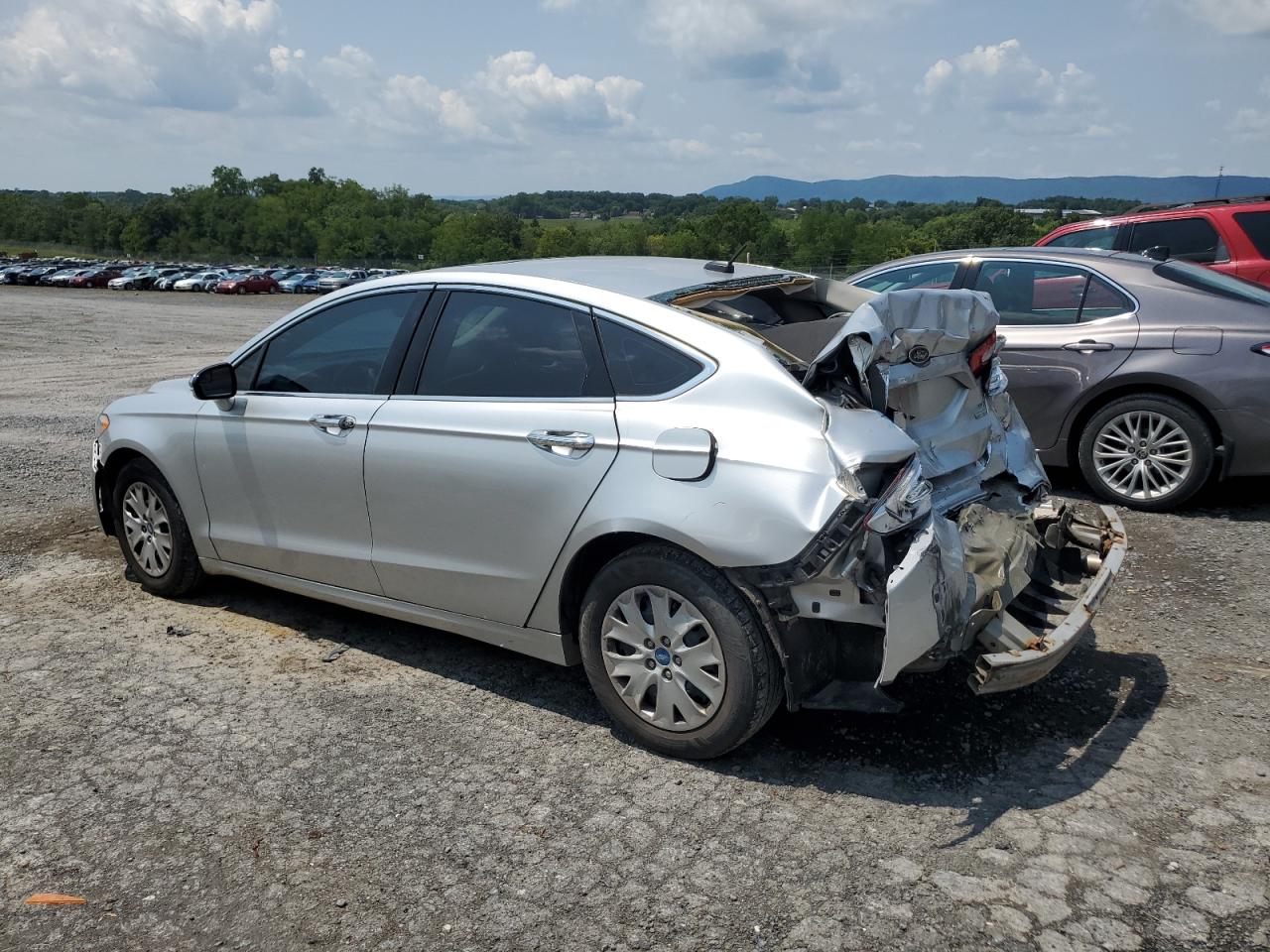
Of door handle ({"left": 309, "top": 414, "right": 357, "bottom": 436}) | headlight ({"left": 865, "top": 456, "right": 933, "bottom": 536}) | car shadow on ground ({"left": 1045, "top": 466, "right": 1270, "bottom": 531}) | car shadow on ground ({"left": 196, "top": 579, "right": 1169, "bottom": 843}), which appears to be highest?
door handle ({"left": 309, "top": 414, "right": 357, "bottom": 436})

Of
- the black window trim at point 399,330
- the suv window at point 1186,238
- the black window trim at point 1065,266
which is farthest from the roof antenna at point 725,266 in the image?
the suv window at point 1186,238

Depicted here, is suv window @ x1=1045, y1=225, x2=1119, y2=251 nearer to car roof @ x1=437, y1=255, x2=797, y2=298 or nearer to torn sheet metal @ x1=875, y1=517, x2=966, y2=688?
car roof @ x1=437, y1=255, x2=797, y2=298

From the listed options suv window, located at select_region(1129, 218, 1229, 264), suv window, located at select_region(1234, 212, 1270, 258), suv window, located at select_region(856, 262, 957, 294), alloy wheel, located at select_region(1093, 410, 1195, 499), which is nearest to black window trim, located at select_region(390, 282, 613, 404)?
suv window, located at select_region(856, 262, 957, 294)

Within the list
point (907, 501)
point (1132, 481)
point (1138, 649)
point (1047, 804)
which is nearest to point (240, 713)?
point (907, 501)

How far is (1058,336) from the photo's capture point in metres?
7.07

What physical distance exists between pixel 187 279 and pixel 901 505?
68.1 m

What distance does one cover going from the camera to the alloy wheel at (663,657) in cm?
362

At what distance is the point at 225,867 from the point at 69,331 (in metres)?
29.8

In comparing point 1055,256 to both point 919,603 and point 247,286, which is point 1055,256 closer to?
point 919,603

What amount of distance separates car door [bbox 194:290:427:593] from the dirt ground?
506 millimetres

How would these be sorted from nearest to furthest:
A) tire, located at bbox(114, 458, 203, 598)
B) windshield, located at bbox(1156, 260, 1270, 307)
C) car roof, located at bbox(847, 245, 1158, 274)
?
1. tire, located at bbox(114, 458, 203, 598)
2. windshield, located at bbox(1156, 260, 1270, 307)
3. car roof, located at bbox(847, 245, 1158, 274)

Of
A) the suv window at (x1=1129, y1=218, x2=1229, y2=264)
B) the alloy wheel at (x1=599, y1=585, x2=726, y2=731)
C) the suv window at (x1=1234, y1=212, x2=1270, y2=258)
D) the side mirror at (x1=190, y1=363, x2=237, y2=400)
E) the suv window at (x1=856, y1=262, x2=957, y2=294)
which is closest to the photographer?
the alloy wheel at (x1=599, y1=585, x2=726, y2=731)

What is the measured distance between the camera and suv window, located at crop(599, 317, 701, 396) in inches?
149

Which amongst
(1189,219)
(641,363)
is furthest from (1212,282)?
(641,363)
